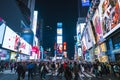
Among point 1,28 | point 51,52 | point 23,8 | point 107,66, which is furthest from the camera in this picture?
point 51,52

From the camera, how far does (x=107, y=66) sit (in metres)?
21.0

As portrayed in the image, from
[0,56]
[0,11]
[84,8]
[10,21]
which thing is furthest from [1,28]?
[84,8]

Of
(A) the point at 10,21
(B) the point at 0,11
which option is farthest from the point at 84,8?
(B) the point at 0,11

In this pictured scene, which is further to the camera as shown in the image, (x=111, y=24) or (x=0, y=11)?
(x=0, y=11)

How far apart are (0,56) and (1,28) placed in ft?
21.9

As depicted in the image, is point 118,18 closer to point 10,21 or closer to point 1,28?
point 1,28

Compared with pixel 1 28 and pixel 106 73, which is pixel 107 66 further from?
pixel 1 28

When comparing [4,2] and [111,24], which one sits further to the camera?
[4,2]

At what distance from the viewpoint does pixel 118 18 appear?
64.6 ft

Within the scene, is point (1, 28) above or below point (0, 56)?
above

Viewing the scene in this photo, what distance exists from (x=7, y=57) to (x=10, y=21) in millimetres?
9782

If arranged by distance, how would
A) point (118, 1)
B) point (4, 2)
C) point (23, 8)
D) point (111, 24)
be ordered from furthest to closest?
point (23, 8) → point (4, 2) → point (111, 24) → point (118, 1)

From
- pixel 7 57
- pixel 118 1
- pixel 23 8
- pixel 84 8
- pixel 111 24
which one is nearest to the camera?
pixel 118 1

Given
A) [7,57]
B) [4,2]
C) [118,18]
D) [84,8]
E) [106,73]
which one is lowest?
[106,73]
